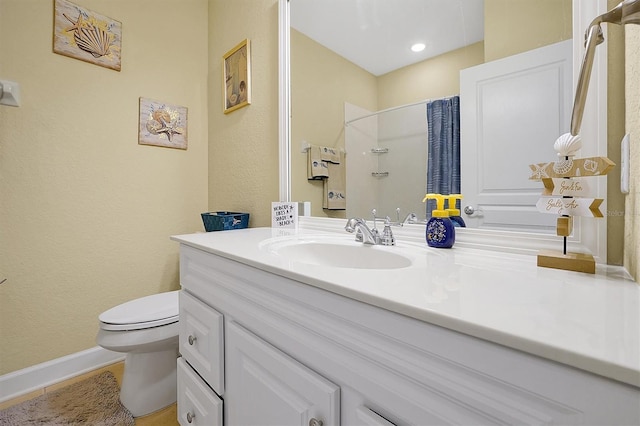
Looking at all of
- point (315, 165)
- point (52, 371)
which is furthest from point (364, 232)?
point (52, 371)

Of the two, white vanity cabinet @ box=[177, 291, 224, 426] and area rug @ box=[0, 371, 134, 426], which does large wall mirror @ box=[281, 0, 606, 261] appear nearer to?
white vanity cabinet @ box=[177, 291, 224, 426]

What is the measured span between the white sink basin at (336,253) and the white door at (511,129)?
291 millimetres

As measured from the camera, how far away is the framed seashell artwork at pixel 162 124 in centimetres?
172

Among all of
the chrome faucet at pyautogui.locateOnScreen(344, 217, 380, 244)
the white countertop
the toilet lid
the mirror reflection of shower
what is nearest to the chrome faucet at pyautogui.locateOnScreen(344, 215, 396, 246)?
the chrome faucet at pyautogui.locateOnScreen(344, 217, 380, 244)

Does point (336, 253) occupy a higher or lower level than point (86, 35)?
lower

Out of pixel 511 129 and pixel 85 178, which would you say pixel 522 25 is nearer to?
pixel 511 129

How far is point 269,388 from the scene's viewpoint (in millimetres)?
649

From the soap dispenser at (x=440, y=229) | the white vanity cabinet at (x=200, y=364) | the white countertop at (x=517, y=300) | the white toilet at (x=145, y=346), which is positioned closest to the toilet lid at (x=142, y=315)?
the white toilet at (x=145, y=346)

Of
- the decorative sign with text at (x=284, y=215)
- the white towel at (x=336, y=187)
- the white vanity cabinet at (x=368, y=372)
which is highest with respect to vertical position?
the white towel at (x=336, y=187)

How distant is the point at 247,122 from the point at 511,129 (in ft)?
4.51

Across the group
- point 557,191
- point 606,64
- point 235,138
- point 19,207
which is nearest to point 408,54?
point 606,64

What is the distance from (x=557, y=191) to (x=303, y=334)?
643mm

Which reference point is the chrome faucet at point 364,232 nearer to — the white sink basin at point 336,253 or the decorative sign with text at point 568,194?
the white sink basin at point 336,253

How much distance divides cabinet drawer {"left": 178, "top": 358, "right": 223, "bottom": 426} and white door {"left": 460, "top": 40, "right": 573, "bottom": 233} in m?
0.97
